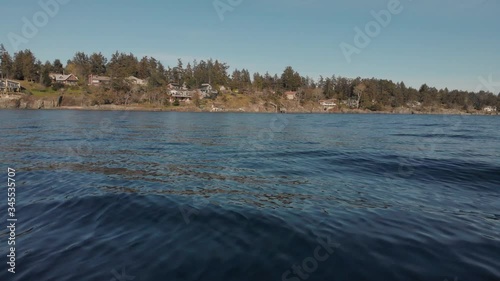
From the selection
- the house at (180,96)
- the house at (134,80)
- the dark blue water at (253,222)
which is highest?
the house at (134,80)

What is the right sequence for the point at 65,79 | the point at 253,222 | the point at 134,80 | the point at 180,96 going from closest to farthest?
the point at 253,222, the point at 65,79, the point at 180,96, the point at 134,80

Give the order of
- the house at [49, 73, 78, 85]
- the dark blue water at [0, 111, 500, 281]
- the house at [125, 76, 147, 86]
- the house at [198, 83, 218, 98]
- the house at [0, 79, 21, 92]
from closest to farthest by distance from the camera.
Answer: the dark blue water at [0, 111, 500, 281], the house at [0, 79, 21, 92], the house at [125, 76, 147, 86], the house at [49, 73, 78, 85], the house at [198, 83, 218, 98]

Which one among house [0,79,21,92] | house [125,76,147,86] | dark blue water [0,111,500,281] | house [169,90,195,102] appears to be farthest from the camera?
house [169,90,195,102]

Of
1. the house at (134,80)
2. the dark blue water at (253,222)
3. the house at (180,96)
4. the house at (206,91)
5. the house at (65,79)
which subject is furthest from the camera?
the house at (206,91)

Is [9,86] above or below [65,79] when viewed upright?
below

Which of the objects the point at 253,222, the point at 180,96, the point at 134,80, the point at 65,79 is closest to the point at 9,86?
the point at 65,79

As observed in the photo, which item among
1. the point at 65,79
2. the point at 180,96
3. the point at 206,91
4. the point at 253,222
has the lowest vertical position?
the point at 253,222

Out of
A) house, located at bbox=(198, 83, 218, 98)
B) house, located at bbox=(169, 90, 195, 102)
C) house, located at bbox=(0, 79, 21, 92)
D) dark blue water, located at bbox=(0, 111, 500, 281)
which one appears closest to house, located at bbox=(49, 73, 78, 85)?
house, located at bbox=(0, 79, 21, 92)

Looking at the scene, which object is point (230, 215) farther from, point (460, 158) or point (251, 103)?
point (251, 103)

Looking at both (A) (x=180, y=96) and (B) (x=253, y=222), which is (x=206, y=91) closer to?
(A) (x=180, y=96)

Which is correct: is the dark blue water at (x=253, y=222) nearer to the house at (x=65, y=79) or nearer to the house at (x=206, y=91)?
the house at (x=206, y=91)

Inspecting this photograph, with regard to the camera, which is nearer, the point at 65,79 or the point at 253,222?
the point at 253,222

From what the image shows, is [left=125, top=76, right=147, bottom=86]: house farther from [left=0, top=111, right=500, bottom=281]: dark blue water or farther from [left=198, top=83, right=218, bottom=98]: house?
[left=0, top=111, right=500, bottom=281]: dark blue water

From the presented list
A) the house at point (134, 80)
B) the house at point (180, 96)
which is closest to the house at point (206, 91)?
the house at point (180, 96)
